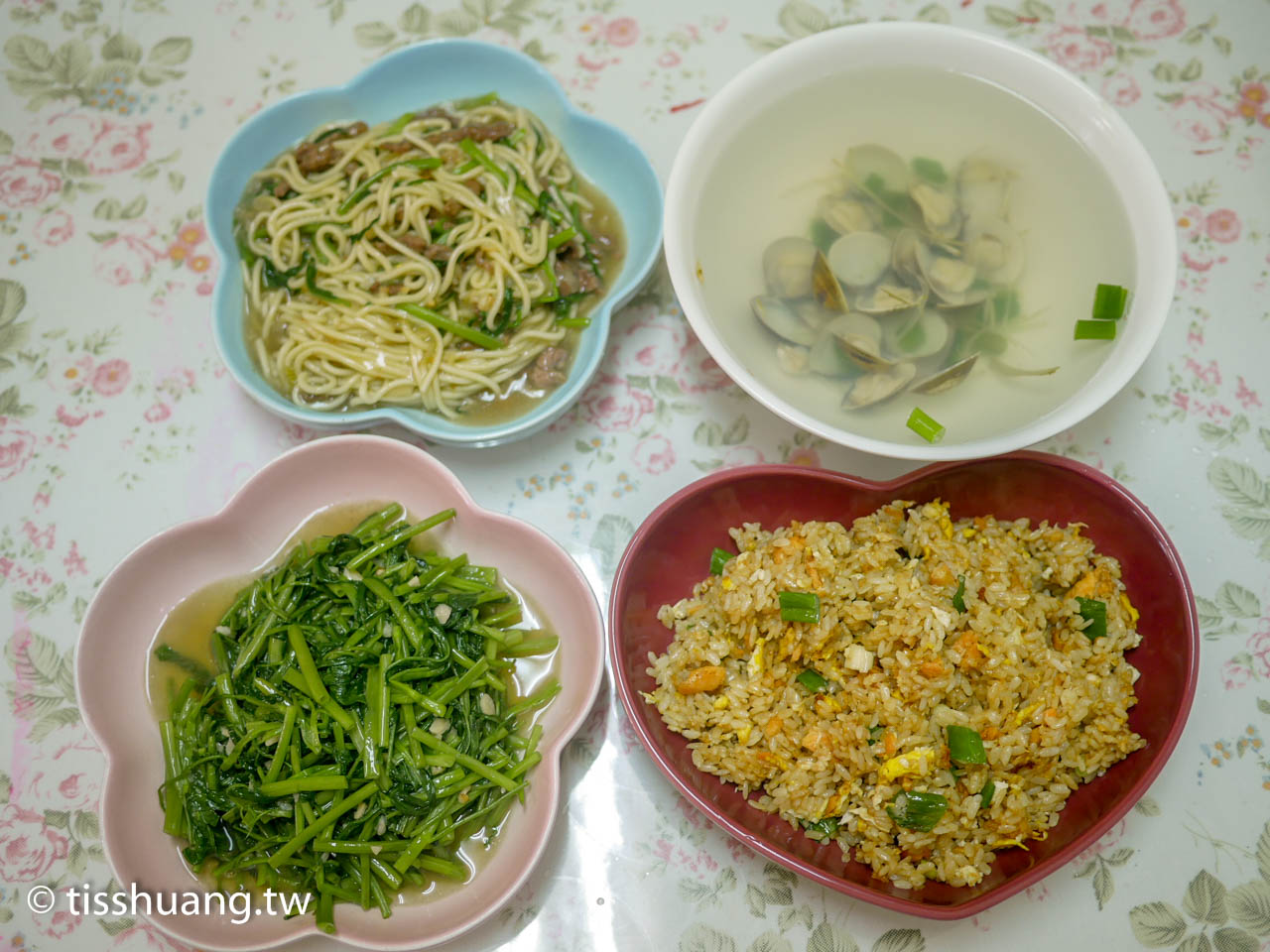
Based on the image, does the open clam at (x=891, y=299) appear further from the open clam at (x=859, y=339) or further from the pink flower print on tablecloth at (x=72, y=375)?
the pink flower print on tablecloth at (x=72, y=375)

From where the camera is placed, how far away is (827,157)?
6.75 ft

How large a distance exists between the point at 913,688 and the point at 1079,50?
1863mm

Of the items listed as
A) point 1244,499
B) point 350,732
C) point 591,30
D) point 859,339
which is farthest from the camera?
point 591,30

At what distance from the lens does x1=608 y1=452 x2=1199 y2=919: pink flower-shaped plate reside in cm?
177

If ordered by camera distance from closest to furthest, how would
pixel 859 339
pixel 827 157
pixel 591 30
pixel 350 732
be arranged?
1. pixel 350 732
2. pixel 859 339
3. pixel 827 157
4. pixel 591 30

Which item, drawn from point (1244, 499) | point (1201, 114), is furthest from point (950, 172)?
point (1244, 499)

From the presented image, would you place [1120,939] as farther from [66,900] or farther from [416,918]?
[66,900]

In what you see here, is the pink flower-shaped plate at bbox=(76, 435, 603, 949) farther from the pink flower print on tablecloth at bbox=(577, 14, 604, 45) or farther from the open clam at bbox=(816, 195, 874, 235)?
the pink flower print on tablecloth at bbox=(577, 14, 604, 45)

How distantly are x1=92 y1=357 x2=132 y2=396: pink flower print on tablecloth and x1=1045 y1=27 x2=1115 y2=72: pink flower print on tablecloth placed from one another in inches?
103

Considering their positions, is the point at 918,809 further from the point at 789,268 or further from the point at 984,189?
the point at 984,189

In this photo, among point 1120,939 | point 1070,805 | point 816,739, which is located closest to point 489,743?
point 816,739

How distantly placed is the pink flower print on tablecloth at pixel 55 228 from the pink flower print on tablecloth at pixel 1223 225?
2997mm

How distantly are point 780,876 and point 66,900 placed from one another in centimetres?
158

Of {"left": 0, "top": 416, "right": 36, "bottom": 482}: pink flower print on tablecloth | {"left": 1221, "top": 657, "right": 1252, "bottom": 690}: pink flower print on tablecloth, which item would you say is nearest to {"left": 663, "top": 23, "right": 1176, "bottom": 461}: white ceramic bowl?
{"left": 1221, "top": 657, "right": 1252, "bottom": 690}: pink flower print on tablecloth
